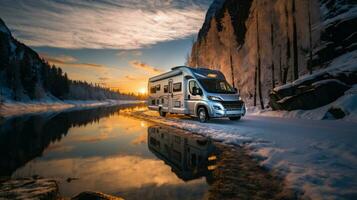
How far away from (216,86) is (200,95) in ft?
4.69

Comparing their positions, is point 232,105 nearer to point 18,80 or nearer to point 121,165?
point 121,165

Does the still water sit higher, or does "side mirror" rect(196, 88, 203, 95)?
"side mirror" rect(196, 88, 203, 95)

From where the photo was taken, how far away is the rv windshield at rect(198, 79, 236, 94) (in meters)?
12.5

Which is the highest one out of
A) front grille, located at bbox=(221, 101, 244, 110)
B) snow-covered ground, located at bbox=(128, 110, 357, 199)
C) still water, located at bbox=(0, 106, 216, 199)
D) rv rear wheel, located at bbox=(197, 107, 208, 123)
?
front grille, located at bbox=(221, 101, 244, 110)

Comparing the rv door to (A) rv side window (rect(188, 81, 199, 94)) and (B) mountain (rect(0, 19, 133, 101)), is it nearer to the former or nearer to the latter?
(A) rv side window (rect(188, 81, 199, 94))

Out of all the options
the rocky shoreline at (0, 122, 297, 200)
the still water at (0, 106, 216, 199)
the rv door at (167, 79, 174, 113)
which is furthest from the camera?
the rv door at (167, 79, 174, 113)

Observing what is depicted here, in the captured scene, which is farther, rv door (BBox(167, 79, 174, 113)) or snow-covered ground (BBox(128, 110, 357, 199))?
rv door (BBox(167, 79, 174, 113))

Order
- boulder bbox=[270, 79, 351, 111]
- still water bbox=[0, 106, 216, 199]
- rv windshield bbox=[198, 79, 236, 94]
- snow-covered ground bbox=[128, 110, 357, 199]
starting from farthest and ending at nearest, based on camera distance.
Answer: boulder bbox=[270, 79, 351, 111]
rv windshield bbox=[198, 79, 236, 94]
still water bbox=[0, 106, 216, 199]
snow-covered ground bbox=[128, 110, 357, 199]

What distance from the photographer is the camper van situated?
1167cm

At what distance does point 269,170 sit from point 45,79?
8678cm

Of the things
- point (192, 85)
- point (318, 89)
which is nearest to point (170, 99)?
point (192, 85)

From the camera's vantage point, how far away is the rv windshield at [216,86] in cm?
1245

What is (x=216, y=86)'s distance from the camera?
13.0 meters

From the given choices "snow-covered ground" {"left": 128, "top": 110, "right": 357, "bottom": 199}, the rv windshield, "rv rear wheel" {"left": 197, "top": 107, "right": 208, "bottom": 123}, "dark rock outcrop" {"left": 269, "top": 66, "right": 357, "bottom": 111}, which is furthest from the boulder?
"snow-covered ground" {"left": 128, "top": 110, "right": 357, "bottom": 199}
